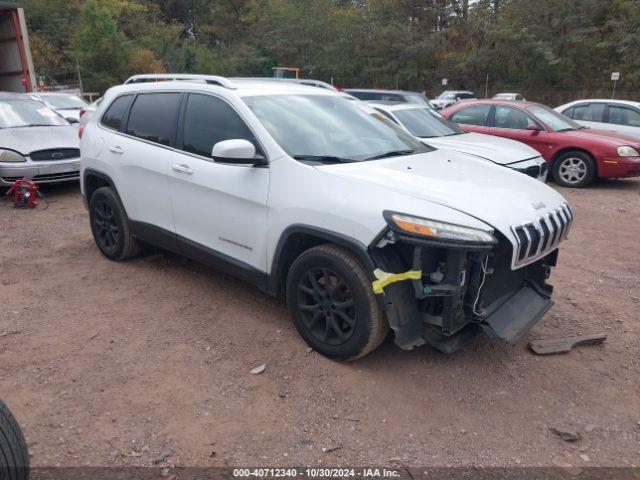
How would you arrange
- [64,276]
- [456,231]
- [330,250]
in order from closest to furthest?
1. [456,231]
2. [330,250]
3. [64,276]

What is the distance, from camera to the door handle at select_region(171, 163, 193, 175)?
4.14 meters

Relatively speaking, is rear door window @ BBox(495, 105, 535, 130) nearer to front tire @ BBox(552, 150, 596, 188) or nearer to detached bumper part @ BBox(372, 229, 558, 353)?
front tire @ BBox(552, 150, 596, 188)

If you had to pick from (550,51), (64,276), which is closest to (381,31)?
(550,51)

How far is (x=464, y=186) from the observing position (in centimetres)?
339

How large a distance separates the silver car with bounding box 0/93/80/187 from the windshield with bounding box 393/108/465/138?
5418 millimetres

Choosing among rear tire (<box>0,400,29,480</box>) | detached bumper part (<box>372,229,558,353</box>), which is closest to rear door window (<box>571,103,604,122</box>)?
detached bumper part (<box>372,229,558,353</box>)

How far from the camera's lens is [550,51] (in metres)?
29.9

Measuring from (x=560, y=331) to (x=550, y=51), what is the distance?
30384 millimetres

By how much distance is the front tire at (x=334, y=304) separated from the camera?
10.4ft

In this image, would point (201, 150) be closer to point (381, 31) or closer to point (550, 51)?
point (550, 51)

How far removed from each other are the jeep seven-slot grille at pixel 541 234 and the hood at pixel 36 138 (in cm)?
764

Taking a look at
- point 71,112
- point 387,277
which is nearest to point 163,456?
point 387,277

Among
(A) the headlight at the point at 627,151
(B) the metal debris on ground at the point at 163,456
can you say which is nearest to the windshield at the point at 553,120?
(A) the headlight at the point at 627,151

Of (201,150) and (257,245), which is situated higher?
(201,150)
